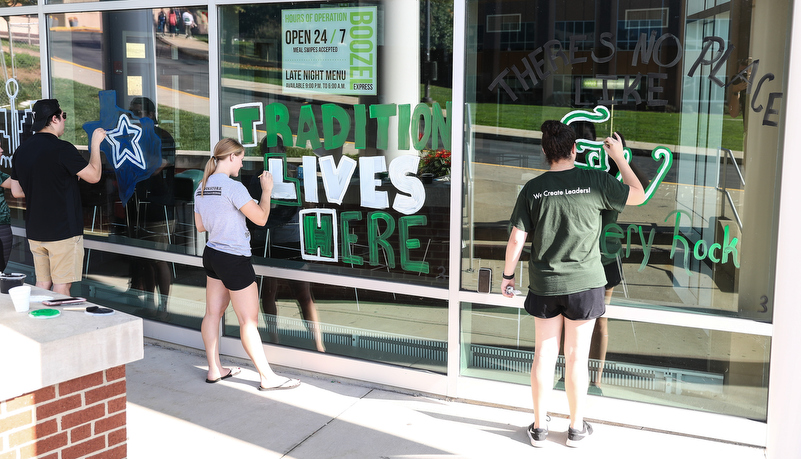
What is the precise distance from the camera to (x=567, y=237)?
366 cm

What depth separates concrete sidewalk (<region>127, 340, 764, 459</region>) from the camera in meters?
3.87

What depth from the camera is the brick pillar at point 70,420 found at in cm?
260

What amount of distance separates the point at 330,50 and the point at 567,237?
212 centimetres

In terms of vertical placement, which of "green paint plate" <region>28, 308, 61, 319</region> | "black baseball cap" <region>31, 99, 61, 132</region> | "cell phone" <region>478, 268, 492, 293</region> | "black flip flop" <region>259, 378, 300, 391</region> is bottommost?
"black flip flop" <region>259, 378, 300, 391</region>

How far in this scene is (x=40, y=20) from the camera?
20.0 feet

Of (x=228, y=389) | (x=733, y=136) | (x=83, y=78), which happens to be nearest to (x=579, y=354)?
(x=733, y=136)

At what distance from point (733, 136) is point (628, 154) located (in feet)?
1.81

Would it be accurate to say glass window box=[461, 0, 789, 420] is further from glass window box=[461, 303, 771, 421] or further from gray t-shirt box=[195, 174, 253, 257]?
gray t-shirt box=[195, 174, 253, 257]

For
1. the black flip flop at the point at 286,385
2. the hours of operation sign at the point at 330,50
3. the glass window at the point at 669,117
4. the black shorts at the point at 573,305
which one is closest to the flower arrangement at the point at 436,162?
the glass window at the point at 669,117

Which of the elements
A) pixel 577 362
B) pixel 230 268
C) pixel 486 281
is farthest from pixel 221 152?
pixel 577 362

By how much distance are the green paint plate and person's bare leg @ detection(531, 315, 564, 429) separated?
2346 millimetres

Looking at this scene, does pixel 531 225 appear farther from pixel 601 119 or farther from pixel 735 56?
pixel 735 56

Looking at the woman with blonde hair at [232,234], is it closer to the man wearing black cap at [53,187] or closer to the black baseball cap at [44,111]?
the man wearing black cap at [53,187]

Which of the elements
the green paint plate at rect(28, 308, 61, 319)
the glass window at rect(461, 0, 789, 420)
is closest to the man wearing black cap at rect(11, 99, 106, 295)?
the green paint plate at rect(28, 308, 61, 319)
